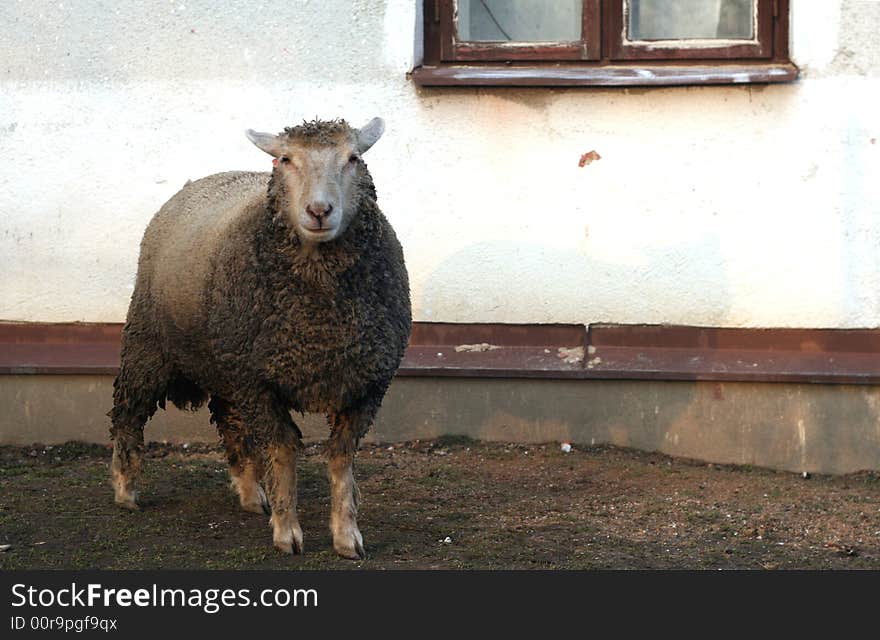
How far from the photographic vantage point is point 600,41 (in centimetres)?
764

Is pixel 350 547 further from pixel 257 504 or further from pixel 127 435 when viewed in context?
pixel 127 435

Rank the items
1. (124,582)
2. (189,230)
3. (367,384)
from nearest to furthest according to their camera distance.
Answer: (124,582) → (367,384) → (189,230)

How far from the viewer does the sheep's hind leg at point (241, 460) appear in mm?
6820

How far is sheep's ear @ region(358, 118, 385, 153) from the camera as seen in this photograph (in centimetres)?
580

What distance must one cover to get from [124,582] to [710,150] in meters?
3.77

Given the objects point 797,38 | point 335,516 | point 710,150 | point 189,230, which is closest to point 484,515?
point 335,516

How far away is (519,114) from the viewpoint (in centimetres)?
764

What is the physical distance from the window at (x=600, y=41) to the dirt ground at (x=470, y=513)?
1.88 m

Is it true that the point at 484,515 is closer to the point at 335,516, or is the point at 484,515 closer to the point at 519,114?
the point at 335,516

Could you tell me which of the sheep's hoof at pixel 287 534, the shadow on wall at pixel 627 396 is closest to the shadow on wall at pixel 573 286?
the shadow on wall at pixel 627 396

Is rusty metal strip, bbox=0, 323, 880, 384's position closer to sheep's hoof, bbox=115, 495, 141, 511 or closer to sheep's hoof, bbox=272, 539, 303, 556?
sheep's hoof, bbox=115, 495, 141, 511

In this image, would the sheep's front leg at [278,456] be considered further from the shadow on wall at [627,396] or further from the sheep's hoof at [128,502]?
the shadow on wall at [627,396]

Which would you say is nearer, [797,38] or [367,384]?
[367,384]

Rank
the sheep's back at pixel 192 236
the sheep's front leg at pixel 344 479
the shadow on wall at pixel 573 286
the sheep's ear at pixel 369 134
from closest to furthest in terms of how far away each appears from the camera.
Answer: the sheep's ear at pixel 369 134, the sheep's front leg at pixel 344 479, the sheep's back at pixel 192 236, the shadow on wall at pixel 573 286
